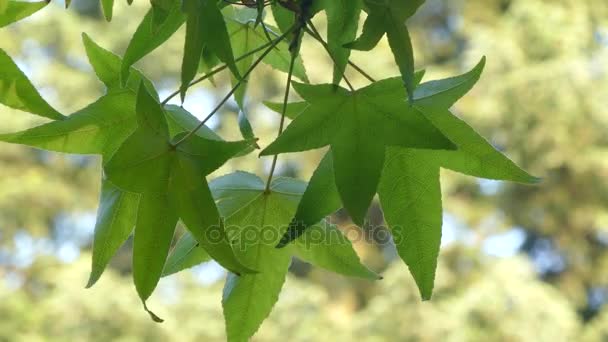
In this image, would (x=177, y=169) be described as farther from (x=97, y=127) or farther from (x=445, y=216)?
(x=445, y=216)

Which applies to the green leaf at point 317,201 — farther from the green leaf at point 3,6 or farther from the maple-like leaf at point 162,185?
the green leaf at point 3,6

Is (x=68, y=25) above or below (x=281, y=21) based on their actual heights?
below

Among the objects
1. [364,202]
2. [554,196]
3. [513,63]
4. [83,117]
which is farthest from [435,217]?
[554,196]

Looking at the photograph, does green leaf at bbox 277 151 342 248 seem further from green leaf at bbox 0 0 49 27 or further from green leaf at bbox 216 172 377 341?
green leaf at bbox 0 0 49 27

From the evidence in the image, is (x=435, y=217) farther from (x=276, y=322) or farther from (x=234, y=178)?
(x=276, y=322)

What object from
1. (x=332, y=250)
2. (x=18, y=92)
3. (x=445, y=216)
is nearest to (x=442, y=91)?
(x=332, y=250)

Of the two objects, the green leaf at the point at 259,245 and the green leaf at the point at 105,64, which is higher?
the green leaf at the point at 105,64

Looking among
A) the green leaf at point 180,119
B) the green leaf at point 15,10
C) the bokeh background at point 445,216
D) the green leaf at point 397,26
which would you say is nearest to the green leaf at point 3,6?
the green leaf at point 15,10
